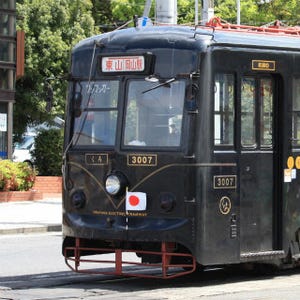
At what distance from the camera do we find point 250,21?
142ft

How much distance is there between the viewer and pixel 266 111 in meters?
12.8

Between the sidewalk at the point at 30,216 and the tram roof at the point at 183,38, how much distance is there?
9326 mm

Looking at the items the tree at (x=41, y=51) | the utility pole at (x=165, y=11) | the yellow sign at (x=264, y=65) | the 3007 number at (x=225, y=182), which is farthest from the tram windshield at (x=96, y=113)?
the tree at (x=41, y=51)

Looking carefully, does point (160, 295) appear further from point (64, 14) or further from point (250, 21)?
point (250, 21)

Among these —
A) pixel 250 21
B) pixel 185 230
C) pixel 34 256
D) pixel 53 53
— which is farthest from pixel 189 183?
pixel 250 21

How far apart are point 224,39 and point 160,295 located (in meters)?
3.26

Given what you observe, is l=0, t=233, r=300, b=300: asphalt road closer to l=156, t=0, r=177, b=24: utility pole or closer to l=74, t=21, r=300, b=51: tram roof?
l=74, t=21, r=300, b=51: tram roof

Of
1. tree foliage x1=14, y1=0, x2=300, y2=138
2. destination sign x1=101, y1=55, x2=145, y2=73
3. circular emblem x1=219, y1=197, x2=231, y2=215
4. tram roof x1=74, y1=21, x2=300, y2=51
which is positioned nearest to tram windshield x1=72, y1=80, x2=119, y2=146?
destination sign x1=101, y1=55, x2=145, y2=73

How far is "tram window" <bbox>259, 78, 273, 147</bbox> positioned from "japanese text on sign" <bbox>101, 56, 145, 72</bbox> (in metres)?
1.67

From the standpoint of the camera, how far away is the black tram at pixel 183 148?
11844mm

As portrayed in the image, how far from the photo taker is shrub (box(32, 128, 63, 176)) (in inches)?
1294

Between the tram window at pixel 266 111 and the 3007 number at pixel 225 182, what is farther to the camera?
the tram window at pixel 266 111

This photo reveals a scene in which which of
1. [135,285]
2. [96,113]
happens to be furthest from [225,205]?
[96,113]

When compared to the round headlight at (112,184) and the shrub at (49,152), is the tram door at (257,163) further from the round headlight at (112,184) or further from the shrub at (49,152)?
the shrub at (49,152)
